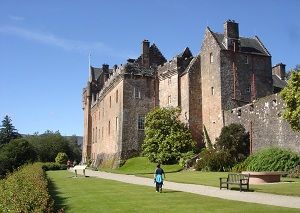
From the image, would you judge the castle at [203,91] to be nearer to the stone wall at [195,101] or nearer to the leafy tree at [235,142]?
the stone wall at [195,101]

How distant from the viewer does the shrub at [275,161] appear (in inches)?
1170

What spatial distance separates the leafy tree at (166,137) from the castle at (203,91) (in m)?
1.37

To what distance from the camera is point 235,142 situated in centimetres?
3675

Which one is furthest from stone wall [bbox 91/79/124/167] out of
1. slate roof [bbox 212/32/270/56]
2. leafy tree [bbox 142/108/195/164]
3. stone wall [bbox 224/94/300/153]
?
stone wall [bbox 224/94/300/153]

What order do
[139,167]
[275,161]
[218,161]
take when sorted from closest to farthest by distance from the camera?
[275,161] < [218,161] < [139,167]

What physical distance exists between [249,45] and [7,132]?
61.3 m

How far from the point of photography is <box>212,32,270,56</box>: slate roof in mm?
44266

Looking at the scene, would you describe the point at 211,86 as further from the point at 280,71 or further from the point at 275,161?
the point at 280,71

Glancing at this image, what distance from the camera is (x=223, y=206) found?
49.1 ft

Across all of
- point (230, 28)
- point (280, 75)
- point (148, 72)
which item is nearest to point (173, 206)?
point (230, 28)

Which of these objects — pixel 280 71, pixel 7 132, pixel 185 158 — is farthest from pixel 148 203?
pixel 7 132

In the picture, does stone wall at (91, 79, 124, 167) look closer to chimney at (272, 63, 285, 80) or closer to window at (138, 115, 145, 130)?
window at (138, 115, 145, 130)

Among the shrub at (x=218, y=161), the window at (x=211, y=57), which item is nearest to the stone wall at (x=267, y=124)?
the shrub at (x=218, y=161)

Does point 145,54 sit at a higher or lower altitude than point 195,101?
higher
